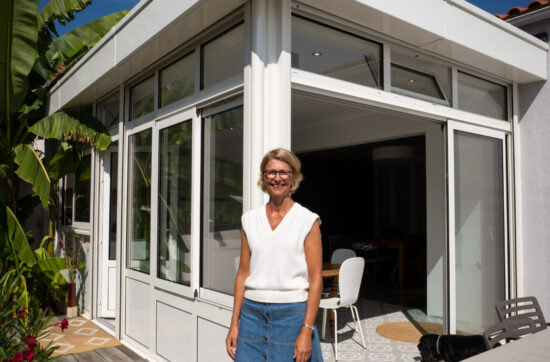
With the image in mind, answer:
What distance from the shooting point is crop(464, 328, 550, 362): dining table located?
204 centimetres

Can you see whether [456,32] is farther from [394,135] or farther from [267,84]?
[394,135]

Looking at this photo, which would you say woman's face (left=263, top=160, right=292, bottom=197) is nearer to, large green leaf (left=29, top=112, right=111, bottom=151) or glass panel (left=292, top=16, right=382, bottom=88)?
glass panel (left=292, top=16, right=382, bottom=88)

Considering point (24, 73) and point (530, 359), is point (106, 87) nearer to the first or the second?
point (24, 73)

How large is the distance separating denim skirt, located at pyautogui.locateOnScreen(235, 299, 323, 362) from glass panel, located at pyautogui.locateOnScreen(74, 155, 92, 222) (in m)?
4.61

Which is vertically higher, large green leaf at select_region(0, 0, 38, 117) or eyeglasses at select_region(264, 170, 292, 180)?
large green leaf at select_region(0, 0, 38, 117)

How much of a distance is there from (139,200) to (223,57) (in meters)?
2.04

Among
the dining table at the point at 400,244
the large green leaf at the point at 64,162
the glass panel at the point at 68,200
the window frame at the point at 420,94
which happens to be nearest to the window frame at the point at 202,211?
A: the window frame at the point at 420,94

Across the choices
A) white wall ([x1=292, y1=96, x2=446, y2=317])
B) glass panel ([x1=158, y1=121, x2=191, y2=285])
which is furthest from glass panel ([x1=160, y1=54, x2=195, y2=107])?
white wall ([x1=292, y1=96, x2=446, y2=317])

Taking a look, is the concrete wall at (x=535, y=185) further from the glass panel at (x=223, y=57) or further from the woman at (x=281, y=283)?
the woman at (x=281, y=283)

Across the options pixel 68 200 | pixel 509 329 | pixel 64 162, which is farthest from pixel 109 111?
pixel 509 329

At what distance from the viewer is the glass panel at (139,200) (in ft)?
14.9

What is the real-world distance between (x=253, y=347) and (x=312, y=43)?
82.6 inches

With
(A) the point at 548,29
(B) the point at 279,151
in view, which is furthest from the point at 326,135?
(B) the point at 279,151

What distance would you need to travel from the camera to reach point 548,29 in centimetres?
489
